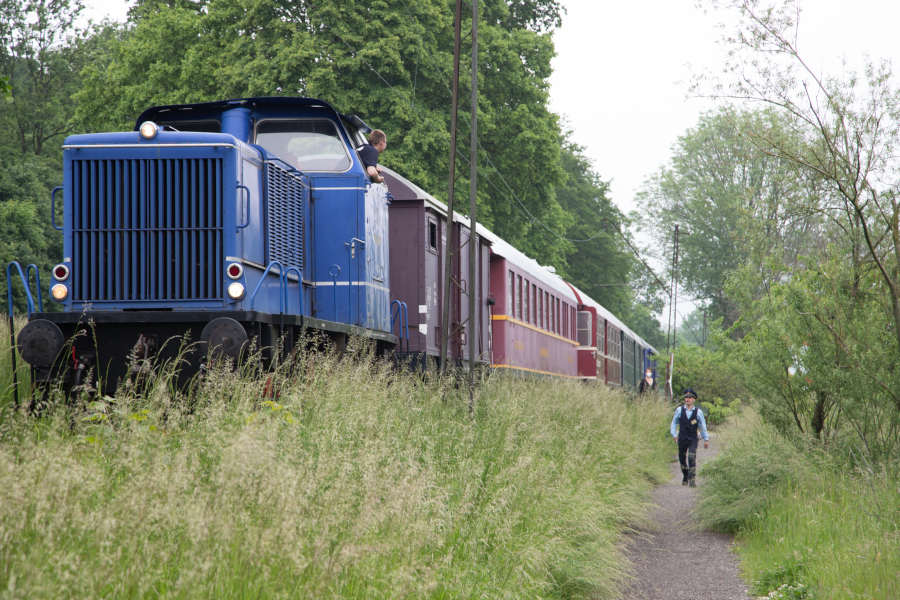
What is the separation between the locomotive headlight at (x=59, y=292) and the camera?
27.5 feet

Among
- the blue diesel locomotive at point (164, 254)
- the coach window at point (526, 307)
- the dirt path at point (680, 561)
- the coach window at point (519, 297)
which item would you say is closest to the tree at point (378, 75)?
the coach window at point (526, 307)

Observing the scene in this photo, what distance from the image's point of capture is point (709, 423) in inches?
1357

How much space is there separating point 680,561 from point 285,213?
501 centimetres

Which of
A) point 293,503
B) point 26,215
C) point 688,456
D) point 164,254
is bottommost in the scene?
point 688,456

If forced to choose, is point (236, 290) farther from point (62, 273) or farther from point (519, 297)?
point (519, 297)

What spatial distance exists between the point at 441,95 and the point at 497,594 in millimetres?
24437

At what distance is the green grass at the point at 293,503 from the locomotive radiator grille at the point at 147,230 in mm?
1264

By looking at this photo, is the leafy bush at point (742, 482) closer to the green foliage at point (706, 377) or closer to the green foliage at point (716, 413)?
the green foliage at point (716, 413)

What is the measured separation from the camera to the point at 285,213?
960 cm

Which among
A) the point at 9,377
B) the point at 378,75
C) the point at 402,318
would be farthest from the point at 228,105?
the point at 378,75

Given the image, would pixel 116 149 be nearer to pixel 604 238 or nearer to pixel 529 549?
pixel 529 549

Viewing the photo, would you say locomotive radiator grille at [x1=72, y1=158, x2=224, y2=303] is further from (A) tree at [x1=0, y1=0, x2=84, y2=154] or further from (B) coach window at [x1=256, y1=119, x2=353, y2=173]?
(A) tree at [x1=0, y1=0, x2=84, y2=154]

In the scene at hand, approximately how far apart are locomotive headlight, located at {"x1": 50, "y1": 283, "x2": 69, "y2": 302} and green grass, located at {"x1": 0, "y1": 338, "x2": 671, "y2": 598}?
6.03 feet

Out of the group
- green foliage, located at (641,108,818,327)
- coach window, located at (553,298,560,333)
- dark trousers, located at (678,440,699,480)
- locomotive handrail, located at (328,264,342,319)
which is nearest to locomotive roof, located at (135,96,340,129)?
locomotive handrail, located at (328,264,342,319)
